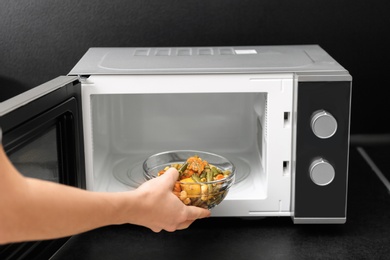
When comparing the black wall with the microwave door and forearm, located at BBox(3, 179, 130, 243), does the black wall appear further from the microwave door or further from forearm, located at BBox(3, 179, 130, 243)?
forearm, located at BBox(3, 179, 130, 243)

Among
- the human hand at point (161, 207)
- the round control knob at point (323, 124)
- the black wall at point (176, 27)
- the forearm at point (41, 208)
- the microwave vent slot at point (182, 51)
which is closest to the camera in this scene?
the forearm at point (41, 208)

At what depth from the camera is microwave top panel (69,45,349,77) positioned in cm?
120

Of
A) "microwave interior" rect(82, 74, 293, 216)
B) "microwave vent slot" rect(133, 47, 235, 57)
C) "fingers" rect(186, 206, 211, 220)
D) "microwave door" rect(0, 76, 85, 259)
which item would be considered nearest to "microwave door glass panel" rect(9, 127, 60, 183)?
"microwave door" rect(0, 76, 85, 259)

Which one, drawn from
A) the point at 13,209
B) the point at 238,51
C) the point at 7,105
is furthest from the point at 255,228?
the point at 13,209

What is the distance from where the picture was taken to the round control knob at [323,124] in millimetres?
1163

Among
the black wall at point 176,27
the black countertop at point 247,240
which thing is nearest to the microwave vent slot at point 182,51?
the black wall at point 176,27

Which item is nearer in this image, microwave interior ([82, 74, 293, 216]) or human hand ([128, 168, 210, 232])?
human hand ([128, 168, 210, 232])

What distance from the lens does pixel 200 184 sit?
3.73 feet

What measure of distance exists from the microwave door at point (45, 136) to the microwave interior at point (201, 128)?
0.05 metres

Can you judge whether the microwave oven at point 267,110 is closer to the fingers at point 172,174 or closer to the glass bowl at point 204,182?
the glass bowl at point 204,182

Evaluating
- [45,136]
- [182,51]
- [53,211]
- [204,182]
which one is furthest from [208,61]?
[53,211]

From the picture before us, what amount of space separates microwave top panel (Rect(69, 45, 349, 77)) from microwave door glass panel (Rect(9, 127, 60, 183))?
17 centimetres

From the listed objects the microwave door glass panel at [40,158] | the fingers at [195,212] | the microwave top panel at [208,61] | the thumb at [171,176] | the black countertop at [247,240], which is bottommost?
the black countertop at [247,240]

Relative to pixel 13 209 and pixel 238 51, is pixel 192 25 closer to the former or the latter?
pixel 238 51
